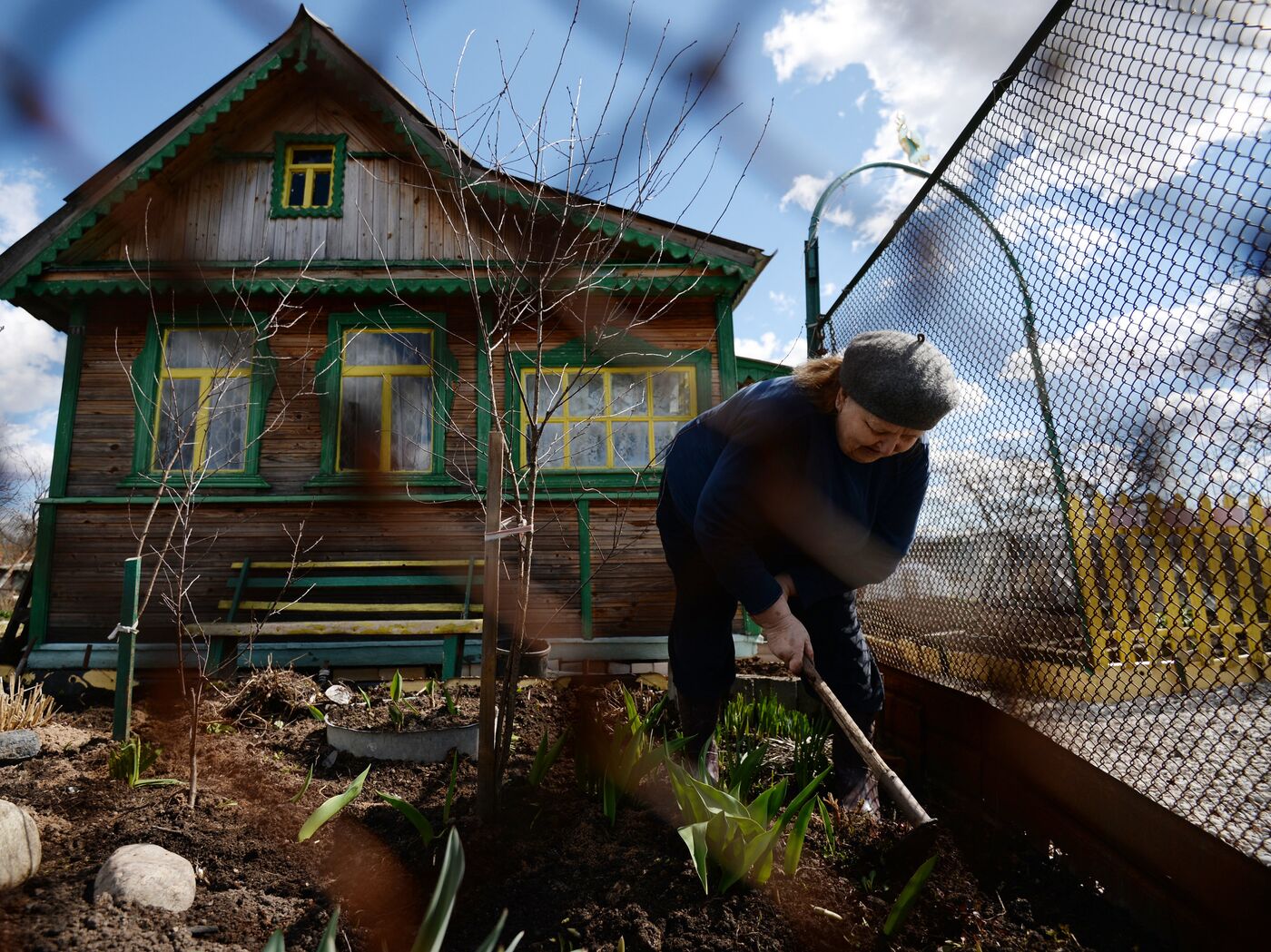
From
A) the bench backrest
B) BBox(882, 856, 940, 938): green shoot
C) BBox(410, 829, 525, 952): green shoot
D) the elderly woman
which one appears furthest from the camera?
the bench backrest

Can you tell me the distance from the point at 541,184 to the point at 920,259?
163 cm

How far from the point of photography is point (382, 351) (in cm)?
672

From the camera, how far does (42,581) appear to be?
6129mm

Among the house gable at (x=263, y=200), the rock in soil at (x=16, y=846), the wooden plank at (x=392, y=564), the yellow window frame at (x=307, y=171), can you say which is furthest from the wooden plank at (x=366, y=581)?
the rock in soil at (x=16, y=846)

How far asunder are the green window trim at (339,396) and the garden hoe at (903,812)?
4.69 m

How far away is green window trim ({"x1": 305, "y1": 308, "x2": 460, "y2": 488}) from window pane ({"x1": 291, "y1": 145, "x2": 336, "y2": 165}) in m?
1.80

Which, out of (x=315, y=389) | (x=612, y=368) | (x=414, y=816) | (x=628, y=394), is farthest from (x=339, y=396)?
(x=414, y=816)

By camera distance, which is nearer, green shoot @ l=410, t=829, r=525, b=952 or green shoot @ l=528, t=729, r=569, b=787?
green shoot @ l=410, t=829, r=525, b=952

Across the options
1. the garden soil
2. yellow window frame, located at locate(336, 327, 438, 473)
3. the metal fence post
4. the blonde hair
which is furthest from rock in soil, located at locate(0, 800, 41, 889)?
yellow window frame, located at locate(336, 327, 438, 473)

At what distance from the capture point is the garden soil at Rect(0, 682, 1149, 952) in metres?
1.62

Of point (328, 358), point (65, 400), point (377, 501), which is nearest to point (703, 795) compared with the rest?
point (377, 501)

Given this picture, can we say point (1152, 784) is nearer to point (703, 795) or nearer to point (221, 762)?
point (703, 795)

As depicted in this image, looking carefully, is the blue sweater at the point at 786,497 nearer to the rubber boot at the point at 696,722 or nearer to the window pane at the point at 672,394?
the rubber boot at the point at 696,722

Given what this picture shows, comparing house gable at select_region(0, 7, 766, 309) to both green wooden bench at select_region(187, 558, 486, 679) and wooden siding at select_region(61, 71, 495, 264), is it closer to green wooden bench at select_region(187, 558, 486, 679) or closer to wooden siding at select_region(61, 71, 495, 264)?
wooden siding at select_region(61, 71, 495, 264)
